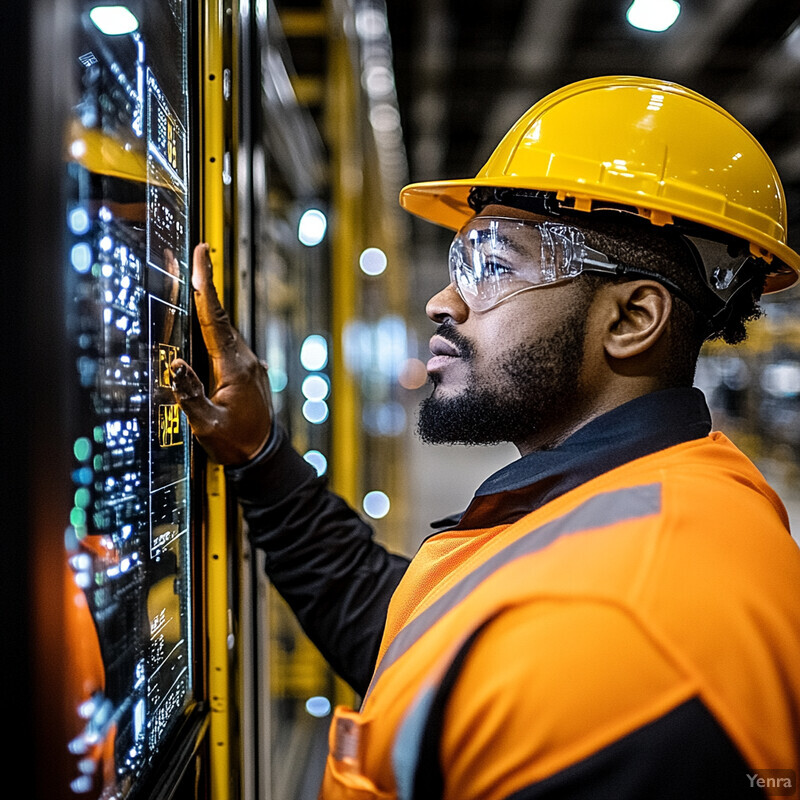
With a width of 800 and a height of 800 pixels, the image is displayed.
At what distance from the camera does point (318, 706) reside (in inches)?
154

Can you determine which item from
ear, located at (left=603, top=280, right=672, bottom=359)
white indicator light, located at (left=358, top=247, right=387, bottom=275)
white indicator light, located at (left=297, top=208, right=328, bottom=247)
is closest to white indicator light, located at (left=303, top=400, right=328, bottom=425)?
white indicator light, located at (left=297, top=208, right=328, bottom=247)

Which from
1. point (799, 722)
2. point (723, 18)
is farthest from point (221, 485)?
point (723, 18)

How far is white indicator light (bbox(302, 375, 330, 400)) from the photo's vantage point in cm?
372

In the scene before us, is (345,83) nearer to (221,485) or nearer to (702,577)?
(221,485)

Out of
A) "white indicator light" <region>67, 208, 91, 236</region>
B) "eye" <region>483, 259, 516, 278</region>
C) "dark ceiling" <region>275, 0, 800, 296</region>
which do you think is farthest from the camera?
"dark ceiling" <region>275, 0, 800, 296</region>

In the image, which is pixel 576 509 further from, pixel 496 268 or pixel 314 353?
pixel 314 353

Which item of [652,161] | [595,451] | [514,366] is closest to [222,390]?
[514,366]

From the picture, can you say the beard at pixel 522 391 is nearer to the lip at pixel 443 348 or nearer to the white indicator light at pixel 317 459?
the lip at pixel 443 348

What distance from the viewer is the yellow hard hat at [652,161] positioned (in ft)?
4.35

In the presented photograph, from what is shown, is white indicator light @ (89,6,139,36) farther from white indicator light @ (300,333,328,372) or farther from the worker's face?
white indicator light @ (300,333,328,372)

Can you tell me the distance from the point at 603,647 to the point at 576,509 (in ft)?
0.74

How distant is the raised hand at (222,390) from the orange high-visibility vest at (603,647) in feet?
1.97

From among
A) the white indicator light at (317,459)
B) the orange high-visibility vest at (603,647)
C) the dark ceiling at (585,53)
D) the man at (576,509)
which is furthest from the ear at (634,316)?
the dark ceiling at (585,53)

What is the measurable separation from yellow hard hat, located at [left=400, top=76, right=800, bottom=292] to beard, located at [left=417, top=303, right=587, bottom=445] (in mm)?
216
